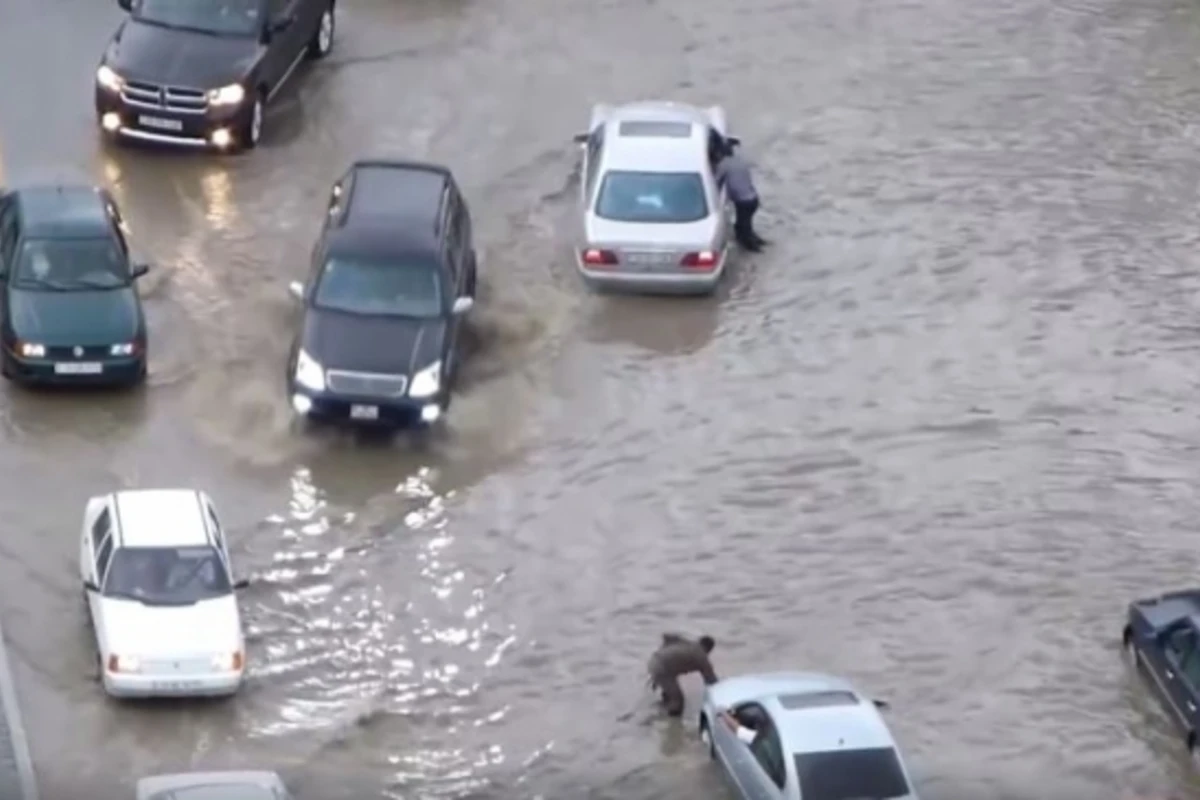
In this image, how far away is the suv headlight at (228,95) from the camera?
34.4 metres

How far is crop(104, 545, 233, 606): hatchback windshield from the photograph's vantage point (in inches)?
1000

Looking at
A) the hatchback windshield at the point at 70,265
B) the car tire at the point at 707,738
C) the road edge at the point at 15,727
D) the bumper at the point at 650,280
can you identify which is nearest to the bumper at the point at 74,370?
the hatchback windshield at the point at 70,265

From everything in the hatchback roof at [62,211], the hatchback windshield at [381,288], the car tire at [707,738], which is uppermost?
the hatchback roof at [62,211]

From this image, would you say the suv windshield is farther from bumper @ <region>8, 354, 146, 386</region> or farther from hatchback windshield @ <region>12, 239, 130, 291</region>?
bumper @ <region>8, 354, 146, 386</region>

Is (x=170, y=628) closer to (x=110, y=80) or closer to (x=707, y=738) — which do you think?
(x=707, y=738)

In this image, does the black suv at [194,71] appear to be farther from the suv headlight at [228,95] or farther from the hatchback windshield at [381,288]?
the hatchback windshield at [381,288]

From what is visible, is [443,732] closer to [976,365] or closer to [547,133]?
[976,365]

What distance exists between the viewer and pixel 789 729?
2369cm

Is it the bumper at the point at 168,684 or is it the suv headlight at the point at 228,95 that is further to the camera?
the suv headlight at the point at 228,95

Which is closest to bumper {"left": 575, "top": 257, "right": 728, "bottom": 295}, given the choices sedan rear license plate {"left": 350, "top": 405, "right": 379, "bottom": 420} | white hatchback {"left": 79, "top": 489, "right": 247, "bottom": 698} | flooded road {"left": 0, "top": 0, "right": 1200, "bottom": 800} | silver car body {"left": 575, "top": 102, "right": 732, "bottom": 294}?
silver car body {"left": 575, "top": 102, "right": 732, "bottom": 294}

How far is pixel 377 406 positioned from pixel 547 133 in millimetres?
8106

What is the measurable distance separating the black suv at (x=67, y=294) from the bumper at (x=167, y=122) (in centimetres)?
338

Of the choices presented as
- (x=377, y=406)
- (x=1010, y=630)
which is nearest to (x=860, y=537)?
(x=1010, y=630)

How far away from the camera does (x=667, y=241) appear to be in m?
32.2
